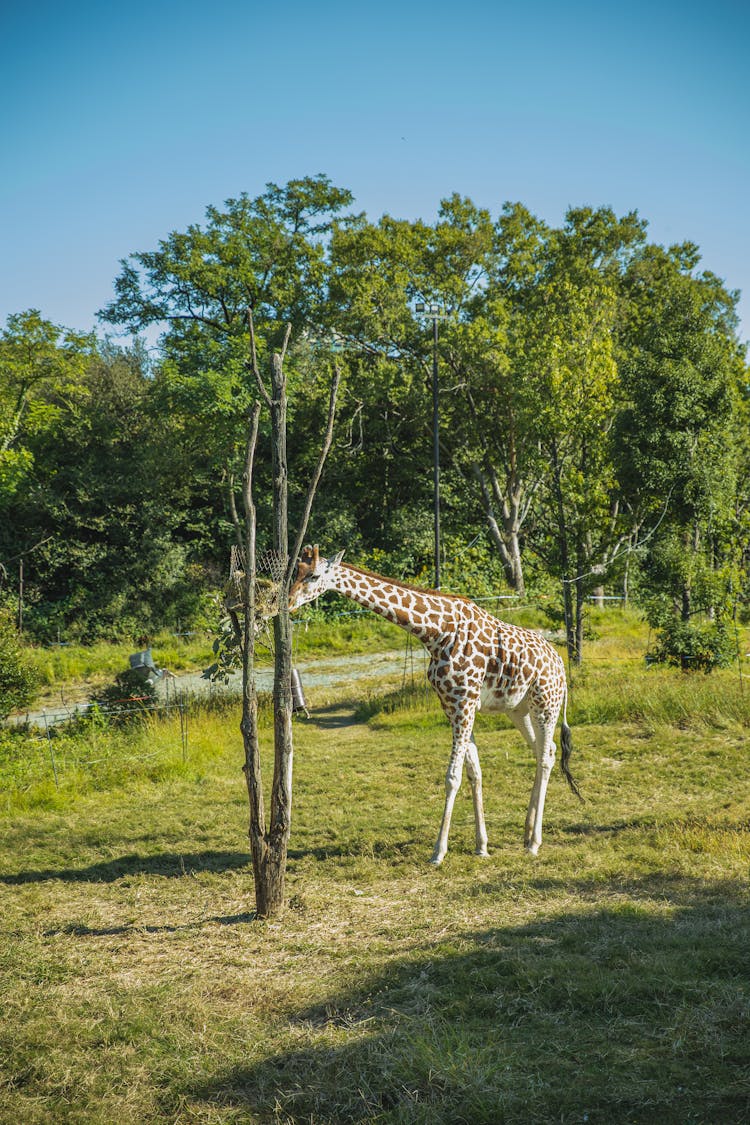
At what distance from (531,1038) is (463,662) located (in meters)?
4.26

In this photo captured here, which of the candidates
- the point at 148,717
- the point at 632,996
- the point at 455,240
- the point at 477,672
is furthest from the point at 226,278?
the point at 632,996

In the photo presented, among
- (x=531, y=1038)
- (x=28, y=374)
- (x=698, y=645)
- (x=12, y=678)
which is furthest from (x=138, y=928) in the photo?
(x=28, y=374)

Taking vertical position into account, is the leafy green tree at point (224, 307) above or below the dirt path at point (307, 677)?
above

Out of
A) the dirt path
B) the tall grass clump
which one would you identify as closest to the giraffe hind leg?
the tall grass clump

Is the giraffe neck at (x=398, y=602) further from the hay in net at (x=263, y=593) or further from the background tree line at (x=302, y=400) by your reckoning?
the background tree line at (x=302, y=400)

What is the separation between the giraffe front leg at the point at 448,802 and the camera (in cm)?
848

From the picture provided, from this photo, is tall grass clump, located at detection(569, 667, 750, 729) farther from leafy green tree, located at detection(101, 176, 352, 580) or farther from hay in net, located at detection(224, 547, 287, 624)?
leafy green tree, located at detection(101, 176, 352, 580)


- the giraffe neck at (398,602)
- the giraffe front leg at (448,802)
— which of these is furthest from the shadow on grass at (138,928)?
the giraffe neck at (398,602)

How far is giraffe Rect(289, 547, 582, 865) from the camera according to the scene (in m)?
8.76

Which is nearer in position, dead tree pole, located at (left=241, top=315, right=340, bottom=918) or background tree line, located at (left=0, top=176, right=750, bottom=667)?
dead tree pole, located at (left=241, top=315, right=340, bottom=918)

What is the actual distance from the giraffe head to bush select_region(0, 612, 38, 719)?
26.1 ft

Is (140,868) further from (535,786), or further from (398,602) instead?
(535,786)

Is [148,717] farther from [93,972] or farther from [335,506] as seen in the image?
[335,506]

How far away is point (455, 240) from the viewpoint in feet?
88.4
